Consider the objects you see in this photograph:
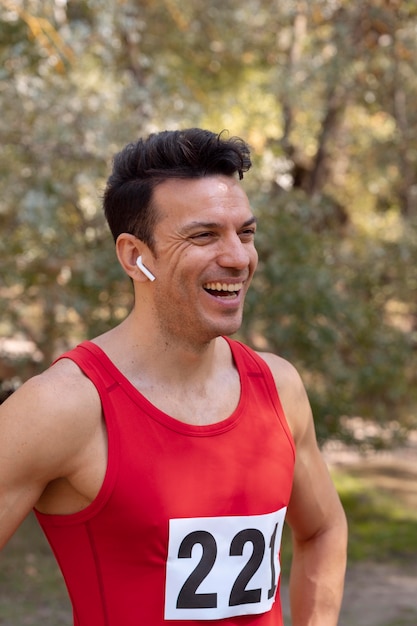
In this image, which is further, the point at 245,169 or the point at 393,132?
the point at 393,132

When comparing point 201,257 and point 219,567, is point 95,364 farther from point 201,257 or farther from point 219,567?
point 219,567

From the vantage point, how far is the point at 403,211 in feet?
29.5

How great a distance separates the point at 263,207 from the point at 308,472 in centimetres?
443

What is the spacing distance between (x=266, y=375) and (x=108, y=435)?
481mm

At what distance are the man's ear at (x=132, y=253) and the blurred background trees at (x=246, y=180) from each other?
3712 mm

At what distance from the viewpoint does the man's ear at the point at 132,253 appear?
2.03 metres

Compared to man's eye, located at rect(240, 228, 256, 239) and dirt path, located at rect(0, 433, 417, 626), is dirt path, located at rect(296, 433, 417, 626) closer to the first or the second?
dirt path, located at rect(0, 433, 417, 626)

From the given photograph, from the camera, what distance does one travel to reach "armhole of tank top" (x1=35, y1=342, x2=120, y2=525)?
1818mm

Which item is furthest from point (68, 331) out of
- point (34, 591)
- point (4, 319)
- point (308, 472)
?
point (308, 472)

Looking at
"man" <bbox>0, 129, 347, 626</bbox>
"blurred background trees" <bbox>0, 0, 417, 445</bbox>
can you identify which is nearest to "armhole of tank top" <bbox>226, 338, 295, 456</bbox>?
"man" <bbox>0, 129, 347, 626</bbox>

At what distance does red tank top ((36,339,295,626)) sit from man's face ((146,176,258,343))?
0.19 metres

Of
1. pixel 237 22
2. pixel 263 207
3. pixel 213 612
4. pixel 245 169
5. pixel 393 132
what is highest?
pixel 237 22

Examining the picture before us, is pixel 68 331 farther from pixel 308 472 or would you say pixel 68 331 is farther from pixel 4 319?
pixel 308 472

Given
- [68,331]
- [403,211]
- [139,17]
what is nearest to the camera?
[68,331]
